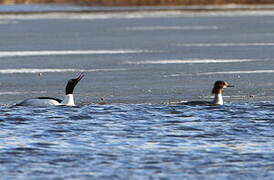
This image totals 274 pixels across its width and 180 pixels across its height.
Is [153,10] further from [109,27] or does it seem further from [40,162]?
[40,162]

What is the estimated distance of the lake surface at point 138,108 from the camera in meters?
9.09

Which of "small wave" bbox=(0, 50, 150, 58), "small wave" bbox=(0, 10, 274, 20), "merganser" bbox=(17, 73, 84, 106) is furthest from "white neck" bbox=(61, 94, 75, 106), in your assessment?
"small wave" bbox=(0, 10, 274, 20)

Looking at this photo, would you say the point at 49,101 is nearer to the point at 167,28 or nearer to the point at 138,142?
the point at 138,142

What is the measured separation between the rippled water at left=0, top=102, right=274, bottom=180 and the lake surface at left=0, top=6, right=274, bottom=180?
0.4 inches

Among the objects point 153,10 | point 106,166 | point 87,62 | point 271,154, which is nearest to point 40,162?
point 106,166

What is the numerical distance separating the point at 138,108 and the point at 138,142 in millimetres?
2425

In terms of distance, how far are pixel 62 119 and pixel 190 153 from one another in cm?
253

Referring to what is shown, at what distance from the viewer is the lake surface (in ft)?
29.8

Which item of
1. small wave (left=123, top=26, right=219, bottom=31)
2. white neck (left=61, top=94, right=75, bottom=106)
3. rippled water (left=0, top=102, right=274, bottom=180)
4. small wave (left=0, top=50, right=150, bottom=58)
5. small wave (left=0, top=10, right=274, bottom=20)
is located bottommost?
rippled water (left=0, top=102, right=274, bottom=180)

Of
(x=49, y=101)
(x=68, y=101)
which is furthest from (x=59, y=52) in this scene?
(x=49, y=101)

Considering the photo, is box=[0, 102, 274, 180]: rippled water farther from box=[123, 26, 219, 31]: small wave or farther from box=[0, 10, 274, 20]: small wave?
box=[0, 10, 274, 20]: small wave

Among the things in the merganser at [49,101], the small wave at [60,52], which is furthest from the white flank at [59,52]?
the merganser at [49,101]

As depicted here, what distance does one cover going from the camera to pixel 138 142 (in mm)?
10180

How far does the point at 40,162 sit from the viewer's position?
918 centimetres
